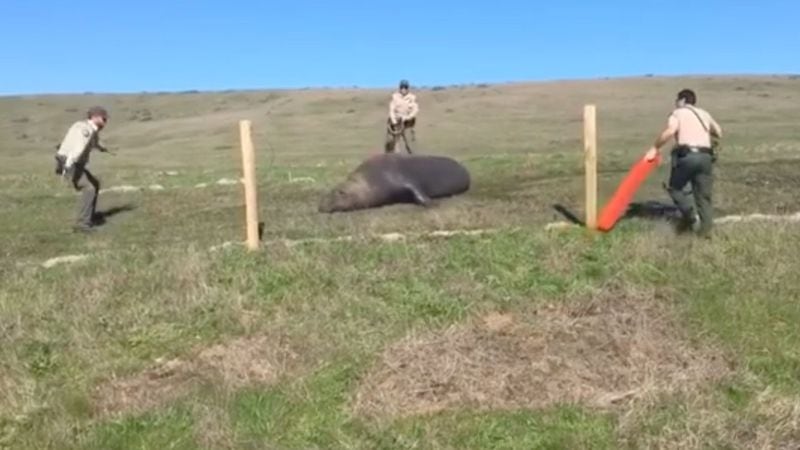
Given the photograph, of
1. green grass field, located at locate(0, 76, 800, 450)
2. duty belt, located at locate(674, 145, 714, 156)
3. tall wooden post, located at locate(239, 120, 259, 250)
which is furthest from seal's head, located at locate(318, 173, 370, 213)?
duty belt, located at locate(674, 145, 714, 156)

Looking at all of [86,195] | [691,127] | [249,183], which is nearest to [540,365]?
[691,127]

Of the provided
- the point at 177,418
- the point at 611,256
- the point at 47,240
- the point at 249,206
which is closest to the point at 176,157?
the point at 47,240

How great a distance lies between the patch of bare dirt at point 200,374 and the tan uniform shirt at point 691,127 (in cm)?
581

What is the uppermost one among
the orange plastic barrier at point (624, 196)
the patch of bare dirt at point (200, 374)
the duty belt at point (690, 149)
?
the duty belt at point (690, 149)

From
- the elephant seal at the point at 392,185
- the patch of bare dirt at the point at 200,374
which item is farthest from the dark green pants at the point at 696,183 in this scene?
the patch of bare dirt at the point at 200,374

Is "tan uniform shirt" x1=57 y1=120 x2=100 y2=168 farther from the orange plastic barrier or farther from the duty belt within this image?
the duty belt

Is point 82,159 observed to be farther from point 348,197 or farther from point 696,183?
point 696,183

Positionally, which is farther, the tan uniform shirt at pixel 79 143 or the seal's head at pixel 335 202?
the seal's head at pixel 335 202

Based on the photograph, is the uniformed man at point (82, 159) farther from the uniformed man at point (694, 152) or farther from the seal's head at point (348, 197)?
the uniformed man at point (694, 152)

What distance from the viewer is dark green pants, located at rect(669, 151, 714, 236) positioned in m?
12.8

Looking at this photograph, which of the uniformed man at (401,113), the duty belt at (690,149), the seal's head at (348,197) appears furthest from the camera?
the uniformed man at (401,113)

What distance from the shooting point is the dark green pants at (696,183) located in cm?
1276

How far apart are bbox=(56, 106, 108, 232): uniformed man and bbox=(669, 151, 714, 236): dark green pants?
28.8 feet

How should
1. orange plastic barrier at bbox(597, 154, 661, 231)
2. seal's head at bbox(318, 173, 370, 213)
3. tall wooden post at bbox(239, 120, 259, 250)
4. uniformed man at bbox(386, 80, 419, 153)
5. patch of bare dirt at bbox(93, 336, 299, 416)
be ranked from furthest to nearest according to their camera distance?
uniformed man at bbox(386, 80, 419, 153), seal's head at bbox(318, 173, 370, 213), orange plastic barrier at bbox(597, 154, 661, 231), tall wooden post at bbox(239, 120, 259, 250), patch of bare dirt at bbox(93, 336, 299, 416)
